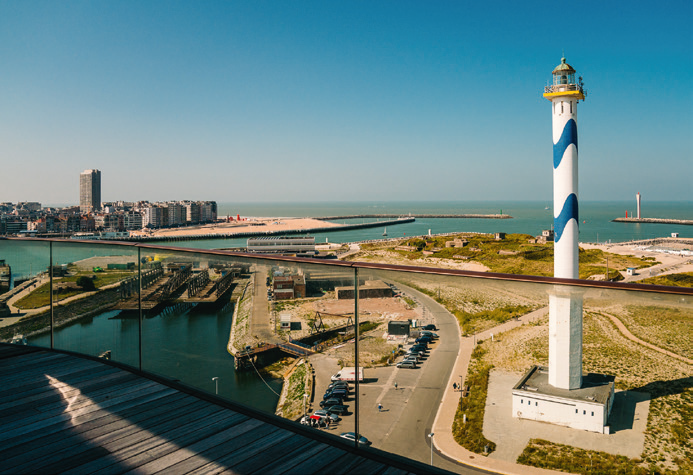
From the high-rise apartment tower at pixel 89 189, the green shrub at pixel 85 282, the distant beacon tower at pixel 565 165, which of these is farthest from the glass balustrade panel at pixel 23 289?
the high-rise apartment tower at pixel 89 189

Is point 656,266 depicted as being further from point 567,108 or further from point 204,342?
point 204,342

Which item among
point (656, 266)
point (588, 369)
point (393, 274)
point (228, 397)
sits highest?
point (393, 274)

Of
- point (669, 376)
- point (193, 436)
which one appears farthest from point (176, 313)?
point (669, 376)

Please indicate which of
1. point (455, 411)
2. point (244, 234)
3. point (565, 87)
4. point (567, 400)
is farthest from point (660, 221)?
point (455, 411)

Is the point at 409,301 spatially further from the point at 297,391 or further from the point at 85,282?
the point at 85,282

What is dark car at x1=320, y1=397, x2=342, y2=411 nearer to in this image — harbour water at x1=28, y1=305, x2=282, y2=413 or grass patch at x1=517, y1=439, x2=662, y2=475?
harbour water at x1=28, y1=305, x2=282, y2=413

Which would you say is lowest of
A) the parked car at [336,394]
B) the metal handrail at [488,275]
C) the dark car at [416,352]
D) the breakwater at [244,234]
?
the breakwater at [244,234]

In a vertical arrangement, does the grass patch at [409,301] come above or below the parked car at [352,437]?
above

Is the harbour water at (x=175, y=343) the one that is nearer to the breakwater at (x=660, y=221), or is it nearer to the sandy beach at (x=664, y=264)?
the sandy beach at (x=664, y=264)
